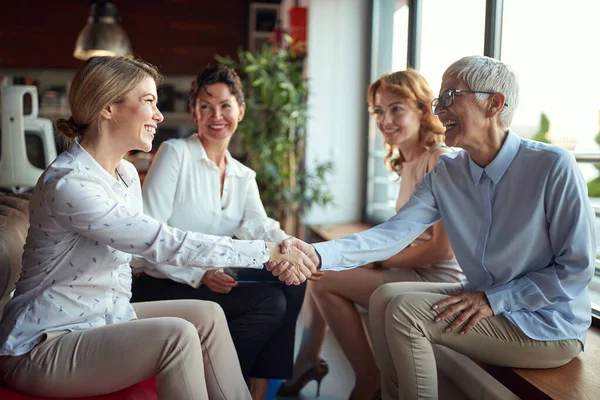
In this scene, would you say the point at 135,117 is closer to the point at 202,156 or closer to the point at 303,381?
the point at 202,156

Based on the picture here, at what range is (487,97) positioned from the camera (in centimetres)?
175

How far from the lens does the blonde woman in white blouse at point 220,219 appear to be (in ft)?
6.99

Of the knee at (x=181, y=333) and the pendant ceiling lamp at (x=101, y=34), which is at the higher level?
the pendant ceiling lamp at (x=101, y=34)

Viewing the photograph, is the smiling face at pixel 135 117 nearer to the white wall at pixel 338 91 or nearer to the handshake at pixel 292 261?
the handshake at pixel 292 261

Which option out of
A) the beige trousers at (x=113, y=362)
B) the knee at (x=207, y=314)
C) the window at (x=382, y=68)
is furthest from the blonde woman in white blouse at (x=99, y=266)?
the window at (x=382, y=68)

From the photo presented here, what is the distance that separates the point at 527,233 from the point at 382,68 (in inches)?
119

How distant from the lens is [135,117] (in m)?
1.61

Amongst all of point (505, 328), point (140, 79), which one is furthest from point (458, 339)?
point (140, 79)

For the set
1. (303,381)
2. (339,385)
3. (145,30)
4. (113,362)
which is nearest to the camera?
(113,362)

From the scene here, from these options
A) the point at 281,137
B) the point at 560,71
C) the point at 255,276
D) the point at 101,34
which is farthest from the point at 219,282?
the point at 101,34

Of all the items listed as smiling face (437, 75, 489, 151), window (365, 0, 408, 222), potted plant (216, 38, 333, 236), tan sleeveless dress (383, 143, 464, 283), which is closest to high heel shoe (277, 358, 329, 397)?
tan sleeveless dress (383, 143, 464, 283)

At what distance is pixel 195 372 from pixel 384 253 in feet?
2.63

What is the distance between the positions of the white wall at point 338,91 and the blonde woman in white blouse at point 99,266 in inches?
121

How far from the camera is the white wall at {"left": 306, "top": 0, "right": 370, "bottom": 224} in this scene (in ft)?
15.3
